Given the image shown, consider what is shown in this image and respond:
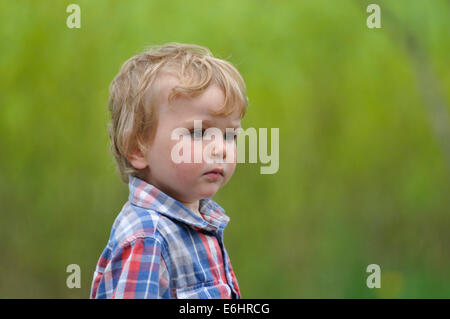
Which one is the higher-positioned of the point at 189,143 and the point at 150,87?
the point at 150,87

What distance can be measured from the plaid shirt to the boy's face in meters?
0.05

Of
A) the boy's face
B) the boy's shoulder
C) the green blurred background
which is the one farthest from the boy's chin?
the green blurred background

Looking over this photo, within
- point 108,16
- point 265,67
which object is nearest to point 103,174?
point 108,16

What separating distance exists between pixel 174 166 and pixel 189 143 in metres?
0.07

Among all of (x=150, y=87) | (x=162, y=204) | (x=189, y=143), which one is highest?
(x=150, y=87)

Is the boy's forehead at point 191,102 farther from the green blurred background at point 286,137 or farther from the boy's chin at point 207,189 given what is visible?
the green blurred background at point 286,137

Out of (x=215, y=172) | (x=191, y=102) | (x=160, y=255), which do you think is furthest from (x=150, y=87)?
(x=160, y=255)

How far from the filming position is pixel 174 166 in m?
1.29

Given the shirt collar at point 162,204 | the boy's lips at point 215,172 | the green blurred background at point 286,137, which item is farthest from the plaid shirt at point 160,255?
the green blurred background at point 286,137

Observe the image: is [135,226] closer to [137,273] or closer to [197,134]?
[137,273]

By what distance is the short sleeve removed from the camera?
3.79 feet

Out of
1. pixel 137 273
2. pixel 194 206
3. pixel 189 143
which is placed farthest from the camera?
pixel 194 206

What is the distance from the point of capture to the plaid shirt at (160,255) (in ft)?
3.82

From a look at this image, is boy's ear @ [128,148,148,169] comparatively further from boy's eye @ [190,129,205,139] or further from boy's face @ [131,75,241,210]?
boy's eye @ [190,129,205,139]
